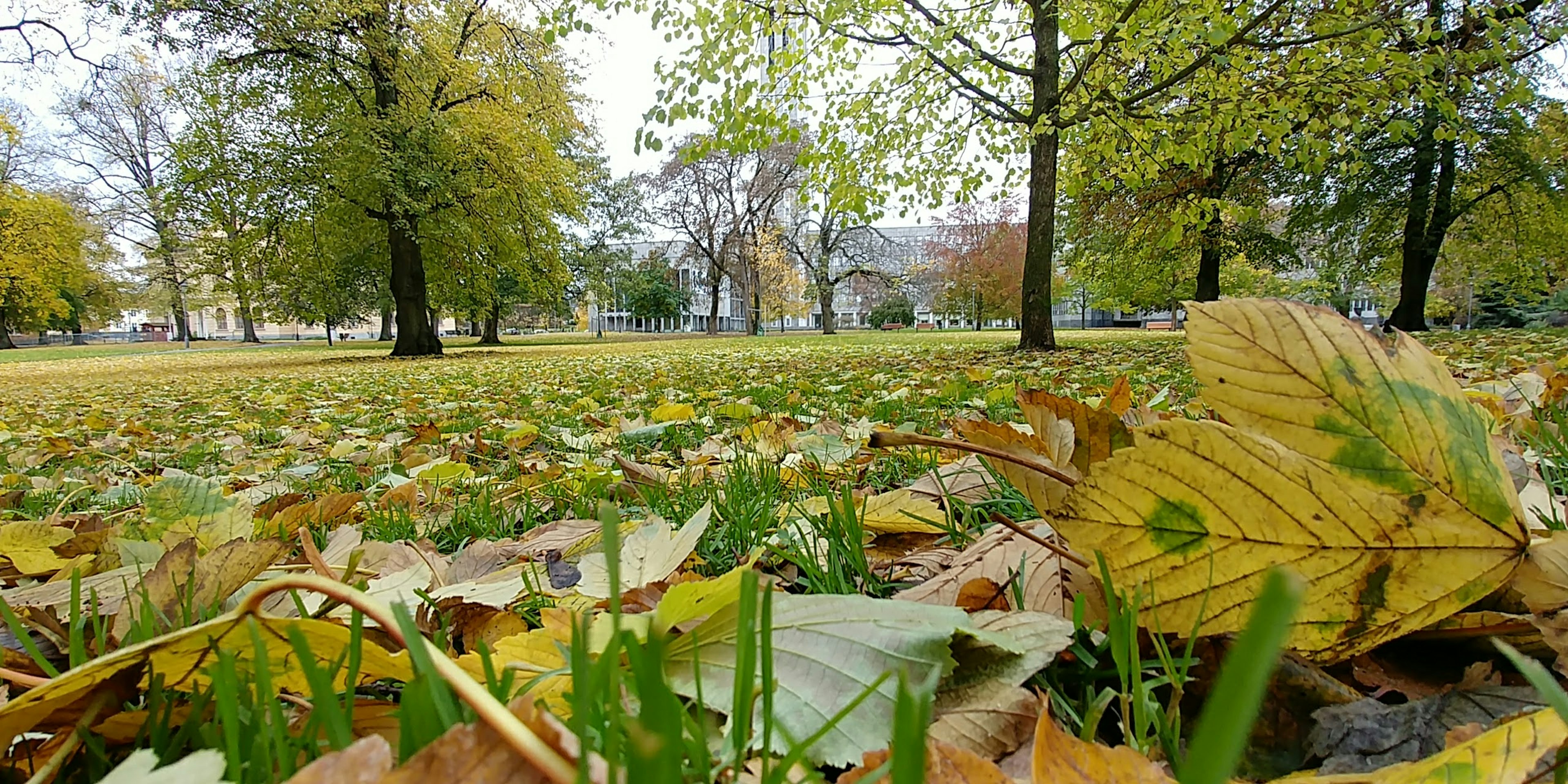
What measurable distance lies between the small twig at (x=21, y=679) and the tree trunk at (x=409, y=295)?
15.8 meters

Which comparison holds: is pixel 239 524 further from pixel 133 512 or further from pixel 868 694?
pixel 868 694

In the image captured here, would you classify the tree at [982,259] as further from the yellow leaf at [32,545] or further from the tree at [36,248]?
the tree at [36,248]

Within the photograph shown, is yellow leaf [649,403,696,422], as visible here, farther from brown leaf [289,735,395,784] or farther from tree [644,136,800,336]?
tree [644,136,800,336]

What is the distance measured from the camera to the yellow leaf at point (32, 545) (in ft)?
3.29

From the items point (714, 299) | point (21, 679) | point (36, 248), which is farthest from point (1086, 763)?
point (714, 299)

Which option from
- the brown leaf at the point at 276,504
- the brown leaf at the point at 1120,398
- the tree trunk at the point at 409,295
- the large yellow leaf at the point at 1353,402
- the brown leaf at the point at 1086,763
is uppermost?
the tree trunk at the point at 409,295

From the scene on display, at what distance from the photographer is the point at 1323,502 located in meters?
0.48

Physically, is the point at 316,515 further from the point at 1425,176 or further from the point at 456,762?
the point at 1425,176

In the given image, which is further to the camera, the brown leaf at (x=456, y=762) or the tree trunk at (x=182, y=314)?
the tree trunk at (x=182, y=314)

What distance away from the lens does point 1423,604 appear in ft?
1.55

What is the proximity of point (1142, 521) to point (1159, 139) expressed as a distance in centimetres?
944

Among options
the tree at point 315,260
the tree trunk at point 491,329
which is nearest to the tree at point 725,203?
the tree trunk at point 491,329

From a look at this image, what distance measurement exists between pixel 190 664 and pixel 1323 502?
2.73 feet

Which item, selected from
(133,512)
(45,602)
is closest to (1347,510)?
(45,602)
